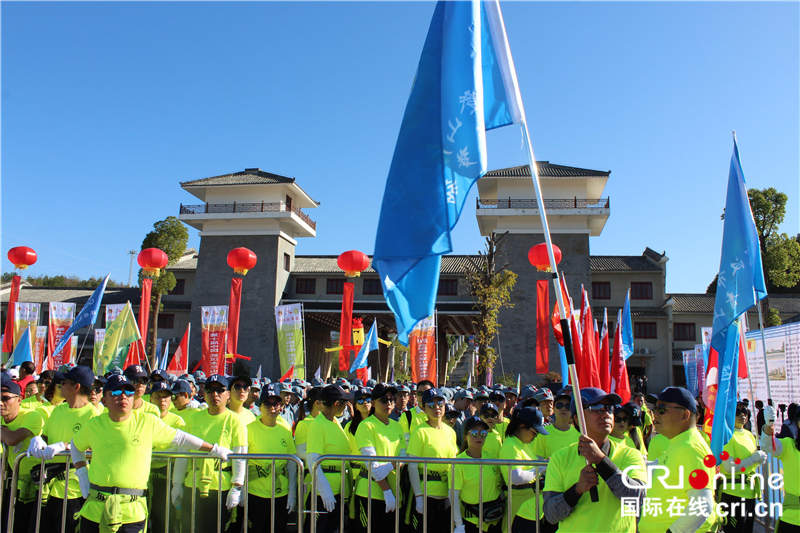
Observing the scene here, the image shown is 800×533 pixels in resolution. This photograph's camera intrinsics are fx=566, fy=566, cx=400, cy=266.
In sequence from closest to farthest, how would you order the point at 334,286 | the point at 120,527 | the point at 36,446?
the point at 120,527 → the point at 36,446 → the point at 334,286

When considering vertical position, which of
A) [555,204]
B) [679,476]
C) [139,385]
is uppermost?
[555,204]

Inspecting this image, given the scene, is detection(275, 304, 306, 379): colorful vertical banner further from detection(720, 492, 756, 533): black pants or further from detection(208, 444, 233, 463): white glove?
detection(720, 492, 756, 533): black pants

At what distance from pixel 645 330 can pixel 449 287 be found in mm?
10943

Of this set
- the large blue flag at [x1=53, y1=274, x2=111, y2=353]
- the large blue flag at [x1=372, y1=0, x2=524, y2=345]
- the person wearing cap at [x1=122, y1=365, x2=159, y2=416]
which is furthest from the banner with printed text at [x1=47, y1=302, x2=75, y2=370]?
the large blue flag at [x1=372, y1=0, x2=524, y2=345]

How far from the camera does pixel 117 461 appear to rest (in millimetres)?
3883

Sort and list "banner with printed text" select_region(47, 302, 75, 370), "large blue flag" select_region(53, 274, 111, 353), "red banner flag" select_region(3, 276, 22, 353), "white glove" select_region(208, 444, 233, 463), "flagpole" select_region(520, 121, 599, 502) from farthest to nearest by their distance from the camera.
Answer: "banner with printed text" select_region(47, 302, 75, 370)
"red banner flag" select_region(3, 276, 22, 353)
"large blue flag" select_region(53, 274, 111, 353)
"white glove" select_region(208, 444, 233, 463)
"flagpole" select_region(520, 121, 599, 502)

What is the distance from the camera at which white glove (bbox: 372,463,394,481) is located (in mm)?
4574

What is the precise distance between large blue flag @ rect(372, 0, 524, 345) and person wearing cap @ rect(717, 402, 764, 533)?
3894 millimetres

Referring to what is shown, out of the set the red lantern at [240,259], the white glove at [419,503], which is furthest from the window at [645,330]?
the white glove at [419,503]

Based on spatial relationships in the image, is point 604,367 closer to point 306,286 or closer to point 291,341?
point 291,341

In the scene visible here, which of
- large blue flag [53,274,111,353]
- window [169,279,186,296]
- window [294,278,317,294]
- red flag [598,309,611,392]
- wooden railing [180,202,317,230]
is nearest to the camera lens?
red flag [598,309,611,392]

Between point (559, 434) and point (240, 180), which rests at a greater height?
point (240, 180)

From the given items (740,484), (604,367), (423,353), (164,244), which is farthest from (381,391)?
(164,244)

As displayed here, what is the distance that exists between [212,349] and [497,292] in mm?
9095
